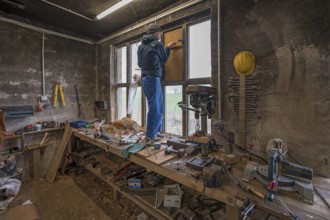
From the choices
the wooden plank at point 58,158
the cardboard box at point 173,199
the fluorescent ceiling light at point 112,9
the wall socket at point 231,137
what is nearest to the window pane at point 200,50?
the wall socket at point 231,137

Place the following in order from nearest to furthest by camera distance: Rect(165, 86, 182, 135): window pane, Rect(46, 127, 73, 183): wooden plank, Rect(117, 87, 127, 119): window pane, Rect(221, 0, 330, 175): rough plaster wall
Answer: Rect(221, 0, 330, 175): rough plaster wall → Rect(165, 86, 182, 135): window pane → Rect(46, 127, 73, 183): wooden plank → Rect(117, 87, 127, 119): window pane

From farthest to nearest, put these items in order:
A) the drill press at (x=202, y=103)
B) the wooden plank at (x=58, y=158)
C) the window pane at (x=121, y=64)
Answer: the window pane at (x=121, y=64), the wooden plank at (x=58, y=158), the drill press at (x=202, y=103)

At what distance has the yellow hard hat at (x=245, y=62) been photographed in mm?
1665

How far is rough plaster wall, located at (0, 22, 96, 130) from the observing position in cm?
277

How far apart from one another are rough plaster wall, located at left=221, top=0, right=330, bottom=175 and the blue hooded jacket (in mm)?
868

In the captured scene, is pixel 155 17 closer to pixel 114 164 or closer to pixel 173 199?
pixel 114 164

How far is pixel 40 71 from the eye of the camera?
3.10 meters

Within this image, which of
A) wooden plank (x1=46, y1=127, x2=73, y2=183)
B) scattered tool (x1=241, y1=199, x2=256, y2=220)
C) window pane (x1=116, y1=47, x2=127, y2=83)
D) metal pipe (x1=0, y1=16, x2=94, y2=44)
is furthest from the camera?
window pane (x1=116, y1=47, x2=127, y2=83)

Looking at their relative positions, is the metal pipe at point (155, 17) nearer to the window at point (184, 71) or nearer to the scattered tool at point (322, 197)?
the window at point (184, 71)

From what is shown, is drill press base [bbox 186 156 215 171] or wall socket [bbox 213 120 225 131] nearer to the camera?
drill press base [bbox 186 156 215 171]

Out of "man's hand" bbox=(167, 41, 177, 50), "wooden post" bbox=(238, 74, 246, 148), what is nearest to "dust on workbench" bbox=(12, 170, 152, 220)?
"wooden post" bbox=(238, 74, 246, 148)

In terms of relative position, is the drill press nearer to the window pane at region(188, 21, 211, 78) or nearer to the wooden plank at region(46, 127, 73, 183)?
the window pane at region(188, 21, 211, 78)

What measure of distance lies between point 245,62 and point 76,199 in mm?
2851

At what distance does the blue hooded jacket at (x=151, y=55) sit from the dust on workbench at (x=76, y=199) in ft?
5.99
